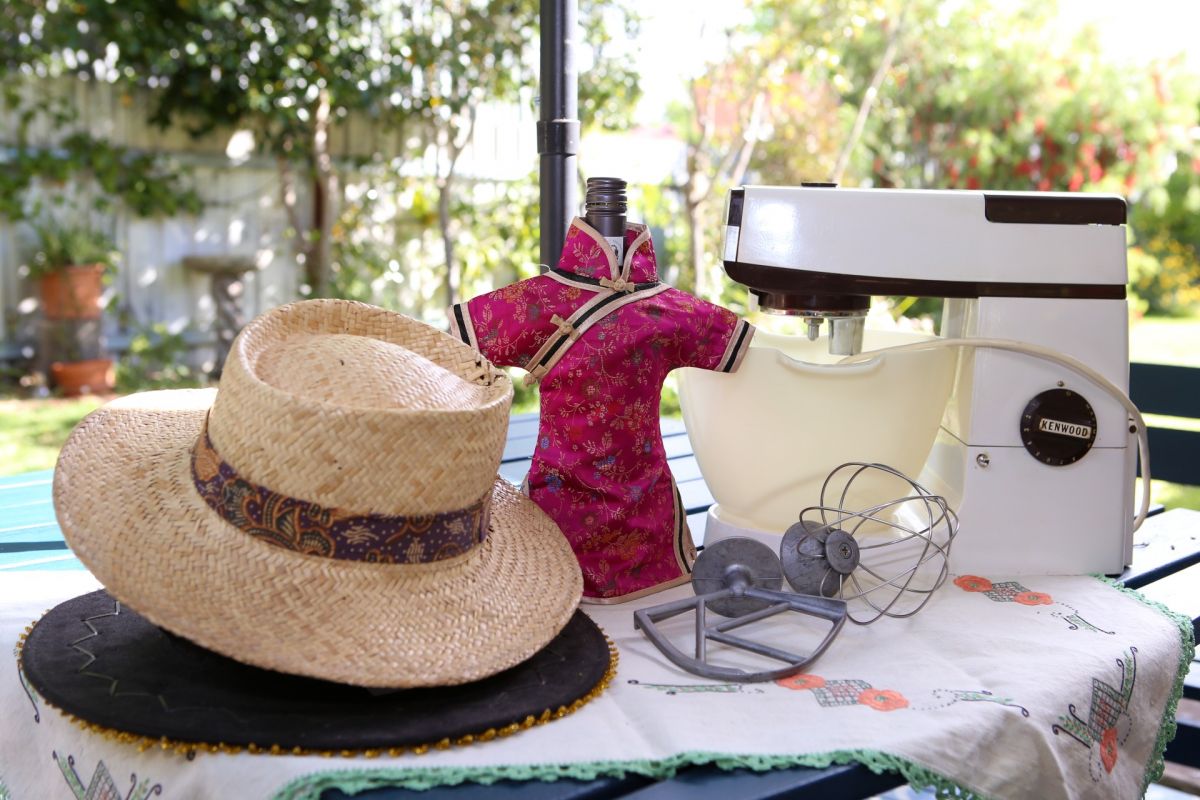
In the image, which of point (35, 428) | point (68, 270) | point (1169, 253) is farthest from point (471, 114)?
point (1169, 253)

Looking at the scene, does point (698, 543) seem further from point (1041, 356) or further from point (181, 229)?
point (181, 229)

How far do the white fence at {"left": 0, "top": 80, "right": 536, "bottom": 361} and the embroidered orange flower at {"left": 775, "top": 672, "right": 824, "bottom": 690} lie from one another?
14.9 feet

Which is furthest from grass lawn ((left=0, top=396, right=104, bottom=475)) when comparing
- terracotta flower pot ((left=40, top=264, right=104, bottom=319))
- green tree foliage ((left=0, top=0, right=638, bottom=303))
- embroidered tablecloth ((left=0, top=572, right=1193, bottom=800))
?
embroidered tablecloth ((left=0, top=572, right=1193, bottom=800))

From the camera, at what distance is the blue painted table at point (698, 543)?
2.76 feet

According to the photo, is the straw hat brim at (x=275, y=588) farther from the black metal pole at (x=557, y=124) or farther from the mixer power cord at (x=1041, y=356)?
the black metal pole at (x=557, y=124)

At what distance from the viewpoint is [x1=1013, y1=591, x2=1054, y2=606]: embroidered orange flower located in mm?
1292

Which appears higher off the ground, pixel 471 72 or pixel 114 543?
pixel 471 72

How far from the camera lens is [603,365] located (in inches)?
48.7

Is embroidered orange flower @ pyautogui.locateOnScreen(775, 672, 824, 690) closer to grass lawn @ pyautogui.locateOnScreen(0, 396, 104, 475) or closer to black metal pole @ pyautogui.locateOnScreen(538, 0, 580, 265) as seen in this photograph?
black metal pole @ pyautogui.locateOnScreen(538, 0, 580, 265)

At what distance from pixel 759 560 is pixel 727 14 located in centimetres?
412

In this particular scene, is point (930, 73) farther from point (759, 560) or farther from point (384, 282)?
point (759, 560)

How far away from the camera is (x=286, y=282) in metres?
5.56

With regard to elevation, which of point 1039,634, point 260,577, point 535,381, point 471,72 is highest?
point 471,72

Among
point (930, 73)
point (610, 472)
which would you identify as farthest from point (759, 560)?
point (930, 73)
